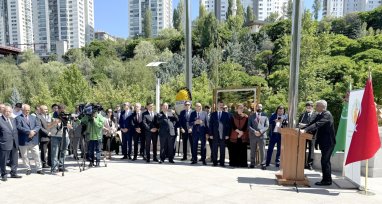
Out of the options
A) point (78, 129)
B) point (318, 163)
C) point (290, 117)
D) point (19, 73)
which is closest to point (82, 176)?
point (78, 129)

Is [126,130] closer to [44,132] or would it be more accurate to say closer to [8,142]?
[44,132]

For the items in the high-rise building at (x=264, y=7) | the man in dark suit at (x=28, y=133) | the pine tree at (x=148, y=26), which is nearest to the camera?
the man in dark suit at (x=28, y=133)

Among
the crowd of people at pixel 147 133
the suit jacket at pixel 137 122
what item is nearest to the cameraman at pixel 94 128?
the crowd of people at pixel 147 133

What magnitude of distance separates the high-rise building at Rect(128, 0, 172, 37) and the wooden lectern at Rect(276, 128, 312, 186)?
141818mm

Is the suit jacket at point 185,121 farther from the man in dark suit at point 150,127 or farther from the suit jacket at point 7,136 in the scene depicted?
the suit jacket at point 7,136

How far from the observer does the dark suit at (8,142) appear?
266 inches

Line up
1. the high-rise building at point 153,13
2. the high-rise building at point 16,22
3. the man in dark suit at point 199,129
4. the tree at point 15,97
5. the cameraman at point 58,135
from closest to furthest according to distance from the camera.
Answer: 1. the cameraman at point 58,135
2. the man in dark suit at point 199,129
3. the tree at point 15,97
4. the high-rise building at point 16,22
5. the high-rise building at point 153,13

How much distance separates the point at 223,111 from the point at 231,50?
41.8m

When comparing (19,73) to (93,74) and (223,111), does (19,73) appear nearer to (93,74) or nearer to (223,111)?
(93,74)

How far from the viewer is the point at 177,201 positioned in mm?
5426

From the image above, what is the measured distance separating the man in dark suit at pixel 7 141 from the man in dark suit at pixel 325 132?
5762 millimetres

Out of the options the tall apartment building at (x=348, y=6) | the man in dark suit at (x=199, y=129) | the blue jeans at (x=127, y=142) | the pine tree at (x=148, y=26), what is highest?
the tall apartment building at (x=348, y=6)

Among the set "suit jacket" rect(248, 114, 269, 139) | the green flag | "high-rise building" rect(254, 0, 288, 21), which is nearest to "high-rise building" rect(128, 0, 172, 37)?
"high-rise building" rect(254, 0, 288, 21)

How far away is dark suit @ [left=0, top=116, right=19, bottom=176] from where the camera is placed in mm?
6762
